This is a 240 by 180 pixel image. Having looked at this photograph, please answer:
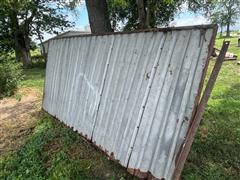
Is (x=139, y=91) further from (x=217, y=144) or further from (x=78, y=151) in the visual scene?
(x=217, y=144)

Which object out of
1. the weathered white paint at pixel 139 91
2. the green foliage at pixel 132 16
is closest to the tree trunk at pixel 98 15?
the weathered white paint at pixel 139 91

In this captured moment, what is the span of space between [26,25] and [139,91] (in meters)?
18.1

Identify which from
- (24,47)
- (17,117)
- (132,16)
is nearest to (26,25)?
(24,47)

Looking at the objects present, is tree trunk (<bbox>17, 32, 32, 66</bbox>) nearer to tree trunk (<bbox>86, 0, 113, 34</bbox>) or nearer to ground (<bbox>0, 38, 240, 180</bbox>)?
ground (<bbox>0, 38, 240, 180</bbox>)

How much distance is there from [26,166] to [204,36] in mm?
3118

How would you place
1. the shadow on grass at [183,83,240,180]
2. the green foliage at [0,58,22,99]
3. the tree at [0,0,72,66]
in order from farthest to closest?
the tree at [0,0,72,66] < the green foliage at [0,58,22,99] < the shadow on grass at [183,83,240,180]

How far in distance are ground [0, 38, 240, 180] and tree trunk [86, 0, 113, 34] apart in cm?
234

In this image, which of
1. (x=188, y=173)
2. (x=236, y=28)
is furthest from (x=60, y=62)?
(x=236, y=28)

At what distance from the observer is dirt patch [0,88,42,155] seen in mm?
5113

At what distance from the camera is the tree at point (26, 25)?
1891 cm

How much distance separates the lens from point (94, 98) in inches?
170

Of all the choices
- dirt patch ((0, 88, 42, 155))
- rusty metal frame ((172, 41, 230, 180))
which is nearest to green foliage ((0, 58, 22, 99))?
dirt patch ((0, 88, 42, 155))

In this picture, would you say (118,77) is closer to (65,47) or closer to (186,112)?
(186,112)

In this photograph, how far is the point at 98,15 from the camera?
613 centimetres
